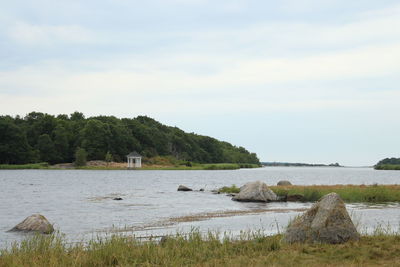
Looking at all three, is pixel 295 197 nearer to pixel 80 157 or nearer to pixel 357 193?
pixel 357 193

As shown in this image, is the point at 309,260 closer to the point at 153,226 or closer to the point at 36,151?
the point at 153,226

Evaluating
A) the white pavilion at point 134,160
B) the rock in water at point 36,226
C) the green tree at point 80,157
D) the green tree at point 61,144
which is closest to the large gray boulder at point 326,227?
the rock in water at point 36,226

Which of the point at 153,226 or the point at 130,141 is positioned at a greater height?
the point at 130,141

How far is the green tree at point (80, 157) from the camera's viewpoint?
148m

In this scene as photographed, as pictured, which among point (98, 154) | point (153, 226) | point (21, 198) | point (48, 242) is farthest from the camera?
point (98, 154)

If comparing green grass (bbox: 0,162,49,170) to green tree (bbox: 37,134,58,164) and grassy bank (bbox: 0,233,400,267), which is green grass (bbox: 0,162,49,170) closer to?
green tree (bbox: 37,134,58,164)

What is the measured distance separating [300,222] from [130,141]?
16445 cm

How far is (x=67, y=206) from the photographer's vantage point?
38062 millimetres

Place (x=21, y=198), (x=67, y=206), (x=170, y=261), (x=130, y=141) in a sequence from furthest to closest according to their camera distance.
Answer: (x=130, y=141) < (x=21, y=198) < (x=67, y=206) < (x=170, y=261)

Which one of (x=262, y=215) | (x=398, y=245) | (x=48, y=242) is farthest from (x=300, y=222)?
(x=262, y=215)

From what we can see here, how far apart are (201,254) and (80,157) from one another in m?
142

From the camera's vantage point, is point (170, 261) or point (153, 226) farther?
point (153, 226)

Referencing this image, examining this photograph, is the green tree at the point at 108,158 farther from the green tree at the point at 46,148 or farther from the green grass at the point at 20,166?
the green grass at the point at 20,166

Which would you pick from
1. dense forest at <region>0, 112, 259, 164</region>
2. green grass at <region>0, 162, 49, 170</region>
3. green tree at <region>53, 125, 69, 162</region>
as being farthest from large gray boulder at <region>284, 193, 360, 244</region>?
green tree at <region>53, 125, 69, 162</region>
